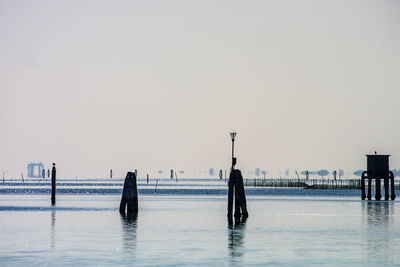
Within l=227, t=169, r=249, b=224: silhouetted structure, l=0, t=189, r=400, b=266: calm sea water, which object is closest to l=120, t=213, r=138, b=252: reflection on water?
l=0, t=189, r=400, b=266: calm sea water

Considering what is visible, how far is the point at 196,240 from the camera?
31438mm

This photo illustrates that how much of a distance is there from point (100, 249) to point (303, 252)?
233 inches

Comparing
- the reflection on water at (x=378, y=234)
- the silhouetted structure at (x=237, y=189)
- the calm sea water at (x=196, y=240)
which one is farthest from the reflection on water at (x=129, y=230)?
the reflection on water at (x=378, y=234)

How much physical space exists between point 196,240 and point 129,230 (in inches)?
196

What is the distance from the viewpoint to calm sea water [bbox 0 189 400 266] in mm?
24922

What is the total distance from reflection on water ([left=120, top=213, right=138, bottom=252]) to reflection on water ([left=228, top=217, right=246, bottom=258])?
118 inches

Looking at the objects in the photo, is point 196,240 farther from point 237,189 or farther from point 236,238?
point 237,189

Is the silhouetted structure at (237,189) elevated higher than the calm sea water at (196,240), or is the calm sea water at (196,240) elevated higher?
the silhouetted structure at (237,189)

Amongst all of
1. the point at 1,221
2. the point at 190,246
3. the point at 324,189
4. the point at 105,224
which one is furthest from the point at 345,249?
the point at 324,189

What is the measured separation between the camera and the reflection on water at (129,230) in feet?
94.1

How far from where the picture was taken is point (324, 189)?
124 m

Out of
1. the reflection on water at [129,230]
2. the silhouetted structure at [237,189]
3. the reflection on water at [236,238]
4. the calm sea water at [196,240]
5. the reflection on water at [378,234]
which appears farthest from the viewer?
the silhouetted structure at [237,189]

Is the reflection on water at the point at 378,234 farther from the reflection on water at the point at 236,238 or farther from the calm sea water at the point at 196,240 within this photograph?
the reflection on water at the point at 236,238

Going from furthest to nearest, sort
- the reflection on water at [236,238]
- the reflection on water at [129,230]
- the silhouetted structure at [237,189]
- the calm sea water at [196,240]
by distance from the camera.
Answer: the silhouetted structure at [237,189]
the reflection on water at [129,230]
the reflection on water at [236,238]
the calm sea water at [196,240]
